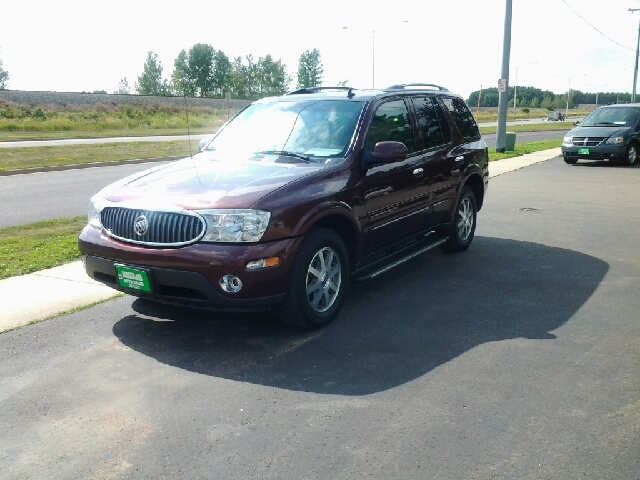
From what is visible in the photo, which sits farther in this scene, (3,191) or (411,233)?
(3,191)

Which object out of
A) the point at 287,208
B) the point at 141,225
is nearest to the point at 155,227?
the point at 141,225

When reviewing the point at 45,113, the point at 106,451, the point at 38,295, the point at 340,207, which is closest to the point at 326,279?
the point at 340,207

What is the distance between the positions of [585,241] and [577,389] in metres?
Result: 5.03

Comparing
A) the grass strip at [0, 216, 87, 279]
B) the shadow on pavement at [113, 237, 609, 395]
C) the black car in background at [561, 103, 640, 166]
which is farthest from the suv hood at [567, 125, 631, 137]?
the grass strip at [0, 216, 87, 279]

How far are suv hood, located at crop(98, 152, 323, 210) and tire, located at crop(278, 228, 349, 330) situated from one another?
526 millimetres

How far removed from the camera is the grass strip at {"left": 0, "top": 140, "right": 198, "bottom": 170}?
20.8m

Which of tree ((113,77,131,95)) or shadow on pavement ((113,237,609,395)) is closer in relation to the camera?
shadow on pavement ((113,237,609,395))

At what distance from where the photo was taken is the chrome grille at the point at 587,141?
19.3m

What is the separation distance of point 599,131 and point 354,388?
17.8 meters

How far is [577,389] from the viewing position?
13.6 ft

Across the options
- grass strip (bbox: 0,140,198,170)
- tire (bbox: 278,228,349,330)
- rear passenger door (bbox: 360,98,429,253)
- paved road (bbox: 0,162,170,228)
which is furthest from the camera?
grass strip (bbox: 0,140,198,170)

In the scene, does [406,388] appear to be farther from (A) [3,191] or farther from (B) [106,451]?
(A) [3,191]

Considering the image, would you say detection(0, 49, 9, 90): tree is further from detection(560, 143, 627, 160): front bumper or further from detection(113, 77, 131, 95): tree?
detection(560, 143, 627, 160): front bumper

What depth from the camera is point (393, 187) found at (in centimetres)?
616
